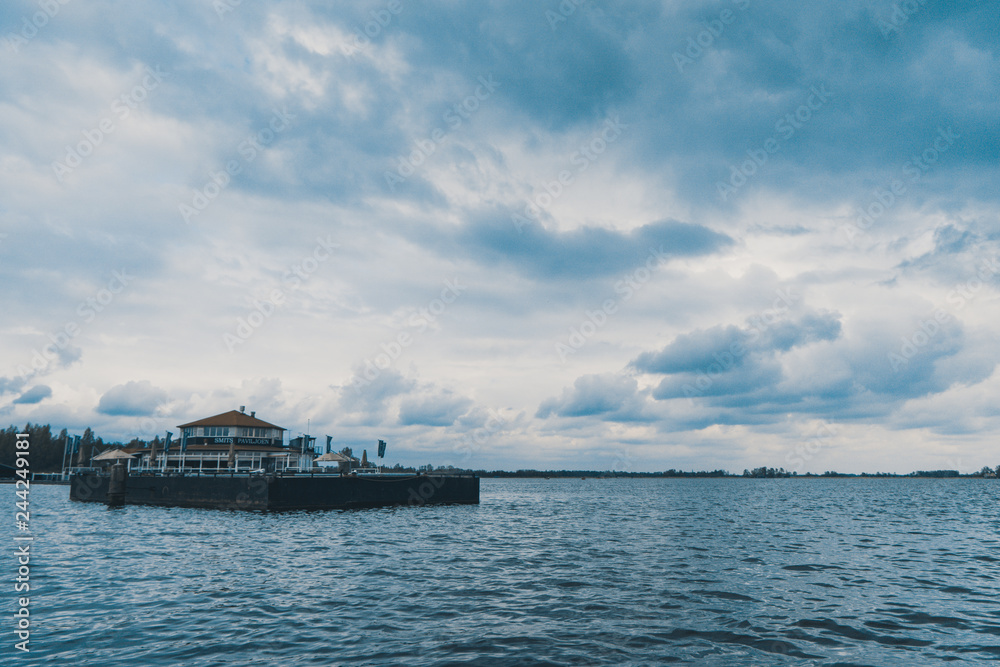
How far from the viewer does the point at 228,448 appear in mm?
79250

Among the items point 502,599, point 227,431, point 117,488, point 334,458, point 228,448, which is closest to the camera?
point 502,599

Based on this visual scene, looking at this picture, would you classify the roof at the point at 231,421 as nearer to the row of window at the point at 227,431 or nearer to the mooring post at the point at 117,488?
the row of window at the point at 227,431

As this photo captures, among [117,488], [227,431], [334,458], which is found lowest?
[117,488]

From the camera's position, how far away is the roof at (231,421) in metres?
84.1

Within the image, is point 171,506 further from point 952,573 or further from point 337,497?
point 952,573

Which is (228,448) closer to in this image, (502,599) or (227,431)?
(227,431)

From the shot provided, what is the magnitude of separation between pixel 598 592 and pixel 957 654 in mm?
10135

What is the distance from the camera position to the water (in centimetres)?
1409

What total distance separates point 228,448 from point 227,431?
499cm

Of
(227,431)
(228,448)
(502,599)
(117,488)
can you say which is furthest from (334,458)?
(502,599)

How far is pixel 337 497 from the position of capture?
58031mm

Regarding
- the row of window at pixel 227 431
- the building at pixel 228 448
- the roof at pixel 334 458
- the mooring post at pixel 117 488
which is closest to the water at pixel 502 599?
the mooring post at pixel 117 488

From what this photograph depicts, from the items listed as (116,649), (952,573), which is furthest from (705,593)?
(116,649)

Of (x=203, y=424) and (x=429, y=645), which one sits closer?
(x=429, y=645)
